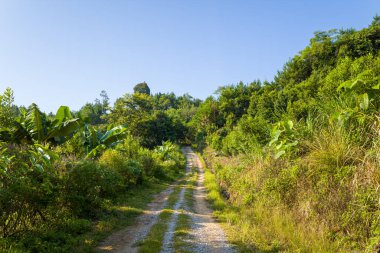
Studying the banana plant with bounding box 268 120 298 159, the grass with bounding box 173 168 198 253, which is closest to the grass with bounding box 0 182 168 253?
the grass with bounding box 173 168 198 253

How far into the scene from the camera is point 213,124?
46594 mm

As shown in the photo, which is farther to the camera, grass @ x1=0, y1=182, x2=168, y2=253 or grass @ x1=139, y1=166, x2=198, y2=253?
grass @ x1=139, y1=166, x2=198, y2=253

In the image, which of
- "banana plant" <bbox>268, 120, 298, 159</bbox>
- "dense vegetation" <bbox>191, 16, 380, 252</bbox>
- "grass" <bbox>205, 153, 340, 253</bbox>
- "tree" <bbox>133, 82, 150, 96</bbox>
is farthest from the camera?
"tree" <bbox>133, 82, 150, 96</bbox>

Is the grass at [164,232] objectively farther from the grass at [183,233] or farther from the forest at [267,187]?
the forest at [267,187]

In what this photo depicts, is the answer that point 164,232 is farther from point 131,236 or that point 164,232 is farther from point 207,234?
point 207,234

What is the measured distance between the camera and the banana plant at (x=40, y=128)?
11.7 m

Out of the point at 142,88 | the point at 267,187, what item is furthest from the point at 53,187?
the point at 142,88

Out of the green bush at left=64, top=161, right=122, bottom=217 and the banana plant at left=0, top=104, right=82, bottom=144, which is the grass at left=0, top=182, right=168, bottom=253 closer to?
the green bush at left=64, top=161, right=122, bottom=217

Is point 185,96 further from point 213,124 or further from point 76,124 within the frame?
point 76,124

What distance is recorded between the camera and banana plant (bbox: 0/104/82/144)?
11.7 m

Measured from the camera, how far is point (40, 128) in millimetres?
11875

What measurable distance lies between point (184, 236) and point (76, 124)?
26.3 ft

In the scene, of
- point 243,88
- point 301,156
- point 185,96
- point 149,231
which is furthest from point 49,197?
point 185,96

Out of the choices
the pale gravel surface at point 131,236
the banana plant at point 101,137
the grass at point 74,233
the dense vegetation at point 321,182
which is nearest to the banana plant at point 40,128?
the banana plant at point 101,137
